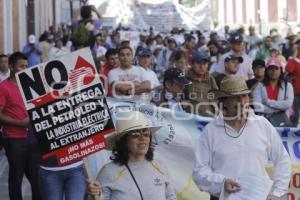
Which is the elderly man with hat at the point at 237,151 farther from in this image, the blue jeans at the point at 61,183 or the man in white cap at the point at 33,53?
the man in white cap at the point at 33,53

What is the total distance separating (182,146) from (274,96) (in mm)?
2692

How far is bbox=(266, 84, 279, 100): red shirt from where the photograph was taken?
10.1 metres

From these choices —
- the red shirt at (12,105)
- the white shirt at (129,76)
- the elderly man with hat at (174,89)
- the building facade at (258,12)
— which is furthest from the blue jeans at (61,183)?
the building facade at (258,12)

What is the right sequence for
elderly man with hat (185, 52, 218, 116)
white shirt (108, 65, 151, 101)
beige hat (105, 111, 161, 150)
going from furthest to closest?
white shirt (108, 65, 151, 101) → elderly man with hat (185, 52, 218, 116) → beige hat (105, 111, 161, 150)

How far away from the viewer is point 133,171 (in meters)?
5.15

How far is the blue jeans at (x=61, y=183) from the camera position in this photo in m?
6.86

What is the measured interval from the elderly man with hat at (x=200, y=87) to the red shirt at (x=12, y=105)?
1.66 metres

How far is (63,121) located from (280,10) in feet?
139

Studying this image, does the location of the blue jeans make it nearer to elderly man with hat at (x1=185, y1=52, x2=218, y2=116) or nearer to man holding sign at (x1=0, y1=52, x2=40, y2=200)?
man holding sign at (x1=0, y1=52, x2=40, y2=200)

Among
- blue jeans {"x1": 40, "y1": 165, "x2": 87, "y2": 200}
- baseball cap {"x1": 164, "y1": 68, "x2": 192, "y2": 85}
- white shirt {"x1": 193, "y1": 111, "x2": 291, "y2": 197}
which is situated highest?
baseball cap {"x1": 164, "y1": 68, "x2": 192, "y2": 85}

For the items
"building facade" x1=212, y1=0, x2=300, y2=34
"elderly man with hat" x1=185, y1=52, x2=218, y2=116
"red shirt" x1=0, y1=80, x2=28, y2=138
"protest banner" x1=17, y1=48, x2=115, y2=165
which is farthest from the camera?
"building facade" x1=212, y1=0, x2=300, y2=34

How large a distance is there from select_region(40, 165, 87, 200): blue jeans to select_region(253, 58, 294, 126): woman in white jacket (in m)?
3.53

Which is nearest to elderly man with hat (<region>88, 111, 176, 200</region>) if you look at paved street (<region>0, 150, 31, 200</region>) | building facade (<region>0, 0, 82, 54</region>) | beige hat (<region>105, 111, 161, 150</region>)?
beige hat (<region>105, 111, 161, 150</region>)

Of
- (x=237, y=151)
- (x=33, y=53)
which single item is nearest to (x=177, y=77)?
(x=237, y=151)
